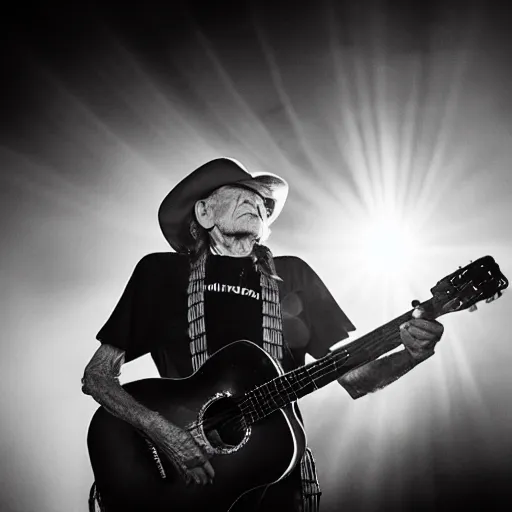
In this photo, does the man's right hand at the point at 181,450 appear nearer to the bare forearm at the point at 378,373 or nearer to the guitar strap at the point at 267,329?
the guitar strap at the point at 267,329

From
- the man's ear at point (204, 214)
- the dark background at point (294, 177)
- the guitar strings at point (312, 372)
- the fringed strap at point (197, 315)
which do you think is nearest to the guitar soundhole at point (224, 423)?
the guitar strings at point (312, 372)

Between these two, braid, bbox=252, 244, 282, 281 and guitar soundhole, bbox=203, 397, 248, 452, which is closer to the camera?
guitar soundhole, bbox=203, 397, 248, 452

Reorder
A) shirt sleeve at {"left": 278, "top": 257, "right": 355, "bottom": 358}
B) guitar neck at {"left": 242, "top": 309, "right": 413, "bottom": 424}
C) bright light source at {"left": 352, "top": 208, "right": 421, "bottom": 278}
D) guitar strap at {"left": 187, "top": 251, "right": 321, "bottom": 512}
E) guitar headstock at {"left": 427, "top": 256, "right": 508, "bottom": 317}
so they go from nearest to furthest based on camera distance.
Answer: guitar headstock at {"left": 427, "top": 256, "right": 508, "bottom": 317} → guitar neck at {"left": 242, "top": 309, "right": 413, "bottom": 424} → guitar strap at {"left": 187, "top": 251, "right": 321, "bottom": 512} → shirt sleeve at {"left": 278, "top": 257, "right": 355, "bottom": 358} → bright light source at {"left": 352, "top": 208, "right": 421, "bottom": 278}

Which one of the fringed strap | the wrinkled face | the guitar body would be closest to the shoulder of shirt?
the wrinkled face

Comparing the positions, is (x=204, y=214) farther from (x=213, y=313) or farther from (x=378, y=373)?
(x=378, y=373)

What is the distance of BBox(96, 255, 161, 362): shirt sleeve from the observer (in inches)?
87.4

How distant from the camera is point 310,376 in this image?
1.94 metres

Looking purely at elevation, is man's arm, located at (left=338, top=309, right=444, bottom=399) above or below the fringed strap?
below

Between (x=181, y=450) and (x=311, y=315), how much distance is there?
2.31ft

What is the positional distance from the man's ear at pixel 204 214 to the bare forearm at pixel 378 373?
2.56 ft

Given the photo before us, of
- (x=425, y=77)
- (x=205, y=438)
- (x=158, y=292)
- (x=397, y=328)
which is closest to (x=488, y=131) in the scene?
(x=425, y=77)

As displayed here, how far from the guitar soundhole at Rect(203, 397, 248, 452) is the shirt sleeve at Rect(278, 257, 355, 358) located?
39 centimetres

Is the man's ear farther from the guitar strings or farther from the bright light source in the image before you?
the guitar strings

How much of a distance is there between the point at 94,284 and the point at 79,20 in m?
1.21
